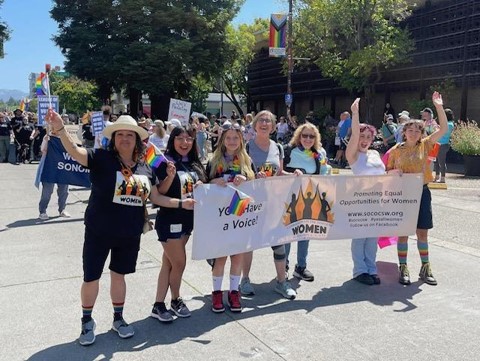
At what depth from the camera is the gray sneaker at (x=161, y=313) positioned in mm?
4273

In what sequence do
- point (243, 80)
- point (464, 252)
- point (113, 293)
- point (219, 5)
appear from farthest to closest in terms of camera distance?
point (243, 80) < point (219, 5) < point (464, 252) < point (113, 293)

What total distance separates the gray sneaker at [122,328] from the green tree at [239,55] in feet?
85.6

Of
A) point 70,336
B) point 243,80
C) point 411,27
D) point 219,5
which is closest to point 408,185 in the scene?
point 70,336

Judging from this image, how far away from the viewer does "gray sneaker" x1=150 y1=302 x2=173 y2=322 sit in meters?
4.27

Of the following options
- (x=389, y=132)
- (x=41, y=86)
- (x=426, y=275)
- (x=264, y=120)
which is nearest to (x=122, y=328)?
(x=264, y=120)

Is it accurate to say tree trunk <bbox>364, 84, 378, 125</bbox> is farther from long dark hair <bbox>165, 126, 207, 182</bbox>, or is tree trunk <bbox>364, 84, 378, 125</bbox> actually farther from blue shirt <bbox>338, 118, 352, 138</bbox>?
long dark hair <bbox>165, 126, 207, 182</bbox>

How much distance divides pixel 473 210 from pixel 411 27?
54.6ft

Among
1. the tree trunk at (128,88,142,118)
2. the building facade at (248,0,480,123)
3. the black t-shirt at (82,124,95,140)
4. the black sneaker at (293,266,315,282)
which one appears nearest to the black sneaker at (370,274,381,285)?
the black sneaker at (293,266,315,282)

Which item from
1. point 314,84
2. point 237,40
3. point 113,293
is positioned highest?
point 237,40

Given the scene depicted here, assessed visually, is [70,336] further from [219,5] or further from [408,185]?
[219,5]

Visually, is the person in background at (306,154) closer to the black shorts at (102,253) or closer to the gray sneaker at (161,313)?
the gray sneaker at (161,313)

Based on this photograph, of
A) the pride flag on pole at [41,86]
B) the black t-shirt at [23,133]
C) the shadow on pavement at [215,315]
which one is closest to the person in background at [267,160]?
the shadow on pavement at [215,315]

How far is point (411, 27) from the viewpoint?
23578 mm

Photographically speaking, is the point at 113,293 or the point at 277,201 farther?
the point at 277,201
